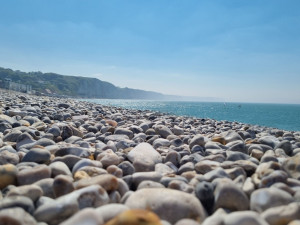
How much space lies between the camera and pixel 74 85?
461 ft

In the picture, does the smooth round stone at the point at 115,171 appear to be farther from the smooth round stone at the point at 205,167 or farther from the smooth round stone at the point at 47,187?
the smooth round stone at the point at 205,167

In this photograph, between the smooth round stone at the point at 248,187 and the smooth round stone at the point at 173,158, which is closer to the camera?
the smooth round stone at the point at 248,187

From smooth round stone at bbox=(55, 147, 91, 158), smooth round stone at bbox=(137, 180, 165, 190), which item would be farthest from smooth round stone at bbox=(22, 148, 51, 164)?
smooth round stone at bbox=(137, 180, 165, 190)

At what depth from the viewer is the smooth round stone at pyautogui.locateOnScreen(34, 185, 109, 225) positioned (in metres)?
1.46

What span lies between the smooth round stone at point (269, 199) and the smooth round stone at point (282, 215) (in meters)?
0.10

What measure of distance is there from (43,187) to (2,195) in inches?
11.8

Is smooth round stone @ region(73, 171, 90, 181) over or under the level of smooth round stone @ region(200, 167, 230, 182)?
under

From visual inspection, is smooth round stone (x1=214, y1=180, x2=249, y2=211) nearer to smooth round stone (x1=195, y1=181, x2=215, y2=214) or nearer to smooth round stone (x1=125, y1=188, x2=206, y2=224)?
smooth round stone (x1=195, y1=181, x2=215, y2=214)

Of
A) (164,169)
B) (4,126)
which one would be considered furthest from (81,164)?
(4,126)

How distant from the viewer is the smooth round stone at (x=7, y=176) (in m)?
1.94

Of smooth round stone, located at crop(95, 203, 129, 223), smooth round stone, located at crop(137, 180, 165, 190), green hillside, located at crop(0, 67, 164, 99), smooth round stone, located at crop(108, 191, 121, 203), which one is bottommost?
smooth round stone, located at crop(108, 191, 121, 203)

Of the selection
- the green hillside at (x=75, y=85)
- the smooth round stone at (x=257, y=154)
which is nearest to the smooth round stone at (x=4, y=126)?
the smooth round stone at (x=257, y=154)

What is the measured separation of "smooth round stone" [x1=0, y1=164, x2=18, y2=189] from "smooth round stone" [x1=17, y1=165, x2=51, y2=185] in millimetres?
41

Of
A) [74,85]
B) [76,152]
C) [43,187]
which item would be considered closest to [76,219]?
[43,187]
